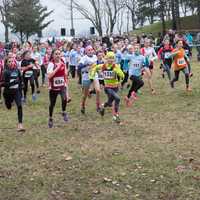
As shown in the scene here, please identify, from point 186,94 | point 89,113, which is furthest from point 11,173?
point 186,94

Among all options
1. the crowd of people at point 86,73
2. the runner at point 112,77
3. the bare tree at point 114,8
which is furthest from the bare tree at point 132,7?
the runner at point 112,77

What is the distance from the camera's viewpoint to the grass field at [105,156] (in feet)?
25.0

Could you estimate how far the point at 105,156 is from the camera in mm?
9367

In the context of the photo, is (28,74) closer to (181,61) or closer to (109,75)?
(109,75)

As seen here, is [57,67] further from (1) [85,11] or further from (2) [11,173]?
(1) [85,11]

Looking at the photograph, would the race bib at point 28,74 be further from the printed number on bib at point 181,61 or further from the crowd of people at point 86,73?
the printed number on bib at point 181,61

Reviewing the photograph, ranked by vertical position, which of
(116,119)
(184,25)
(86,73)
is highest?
(184,25)

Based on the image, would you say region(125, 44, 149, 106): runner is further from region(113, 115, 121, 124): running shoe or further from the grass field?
region(113, 115, 121, 124): running shoe

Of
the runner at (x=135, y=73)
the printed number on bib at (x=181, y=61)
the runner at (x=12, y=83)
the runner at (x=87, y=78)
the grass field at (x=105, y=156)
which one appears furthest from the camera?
the printed number on bib at (x=181, y=61)

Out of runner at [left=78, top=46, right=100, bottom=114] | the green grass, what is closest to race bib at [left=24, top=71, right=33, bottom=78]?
runner at [left=78, top=46, right=100, bottom=114]

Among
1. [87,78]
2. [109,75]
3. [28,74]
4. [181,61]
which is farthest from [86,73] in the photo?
[181,61]

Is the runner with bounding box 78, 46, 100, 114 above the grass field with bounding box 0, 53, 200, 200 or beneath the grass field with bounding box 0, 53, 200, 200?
above

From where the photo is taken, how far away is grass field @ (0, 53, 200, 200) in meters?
7.62

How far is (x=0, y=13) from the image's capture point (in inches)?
2640
